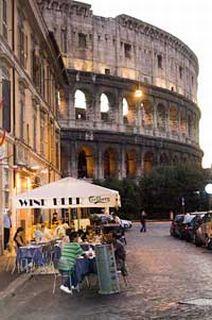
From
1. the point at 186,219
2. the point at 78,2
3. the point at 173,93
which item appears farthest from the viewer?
the point at 173,93

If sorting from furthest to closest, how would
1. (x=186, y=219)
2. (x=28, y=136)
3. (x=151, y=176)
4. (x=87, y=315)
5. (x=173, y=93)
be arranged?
(x=173, y=93)
(x=151, y=176)
(x=186, y=219)
(x=28, y=136)
(x=87, y=315)

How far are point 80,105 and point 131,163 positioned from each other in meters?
9.54

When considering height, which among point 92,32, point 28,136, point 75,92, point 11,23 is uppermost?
point 92,32

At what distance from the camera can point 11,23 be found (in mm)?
27016

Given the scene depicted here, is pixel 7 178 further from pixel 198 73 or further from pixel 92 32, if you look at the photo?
pixel 198 73

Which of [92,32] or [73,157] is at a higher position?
[92,32]

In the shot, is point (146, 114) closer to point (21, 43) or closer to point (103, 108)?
point (103, 108)

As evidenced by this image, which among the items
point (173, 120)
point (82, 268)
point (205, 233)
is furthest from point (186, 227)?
point (173, 120)

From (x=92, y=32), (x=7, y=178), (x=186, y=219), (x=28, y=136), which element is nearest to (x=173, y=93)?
(x=92, y=32)

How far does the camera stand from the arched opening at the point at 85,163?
265 ft

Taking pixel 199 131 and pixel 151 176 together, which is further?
pixel 199 131

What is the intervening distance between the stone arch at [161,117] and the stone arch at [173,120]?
211 cm

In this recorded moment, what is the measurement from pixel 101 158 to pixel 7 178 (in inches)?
2143

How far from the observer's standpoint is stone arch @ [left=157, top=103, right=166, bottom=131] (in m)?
88.8
